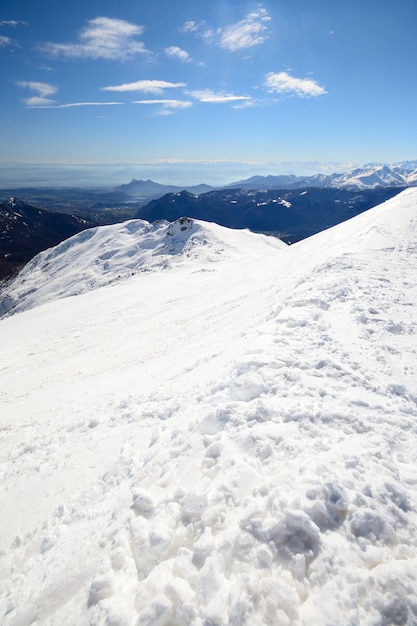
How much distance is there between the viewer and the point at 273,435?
632cm

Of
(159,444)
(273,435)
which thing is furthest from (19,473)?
(273,435)

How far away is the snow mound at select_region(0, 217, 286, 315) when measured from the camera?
71125mm

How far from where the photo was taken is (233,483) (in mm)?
5398

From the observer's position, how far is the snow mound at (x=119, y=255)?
7112 centimetres

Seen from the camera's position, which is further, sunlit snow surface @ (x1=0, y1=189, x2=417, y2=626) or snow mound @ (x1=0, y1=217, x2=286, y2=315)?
snow mound @ (x1=0, y1=217, x2=286, y2=315)

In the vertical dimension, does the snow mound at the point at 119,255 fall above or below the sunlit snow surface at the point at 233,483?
below

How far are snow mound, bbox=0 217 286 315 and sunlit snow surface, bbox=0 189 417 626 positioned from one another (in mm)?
51462

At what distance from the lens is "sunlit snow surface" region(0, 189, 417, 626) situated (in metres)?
4.08

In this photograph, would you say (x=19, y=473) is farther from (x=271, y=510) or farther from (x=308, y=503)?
(x=308, y=503)

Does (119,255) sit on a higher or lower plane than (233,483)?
lower

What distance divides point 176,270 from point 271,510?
55.9 m

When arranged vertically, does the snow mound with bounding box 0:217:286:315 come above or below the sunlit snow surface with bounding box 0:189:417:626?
below

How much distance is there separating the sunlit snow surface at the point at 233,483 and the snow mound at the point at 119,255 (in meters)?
51.5

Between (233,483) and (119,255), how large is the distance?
8426cm
